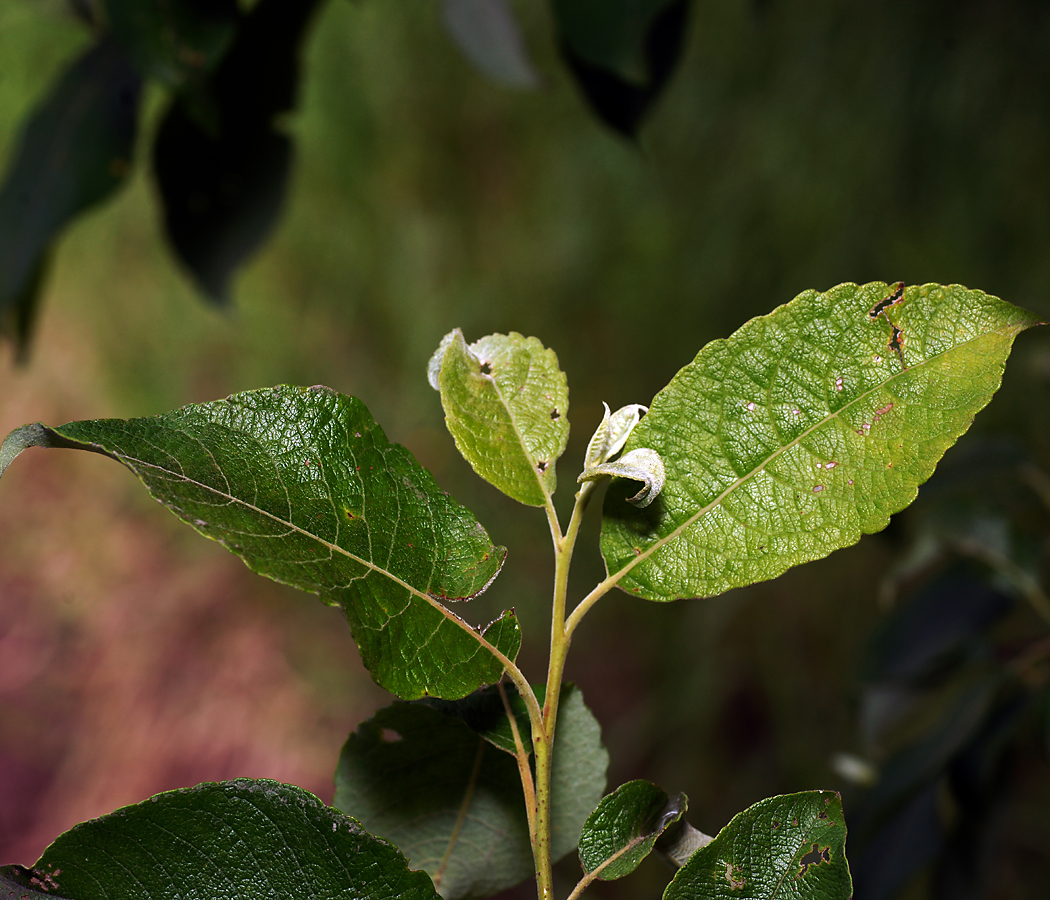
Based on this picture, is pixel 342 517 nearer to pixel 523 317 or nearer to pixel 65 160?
pixel 65 160

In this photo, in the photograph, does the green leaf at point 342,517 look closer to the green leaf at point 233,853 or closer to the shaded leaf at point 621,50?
the green leaf at point 233,853

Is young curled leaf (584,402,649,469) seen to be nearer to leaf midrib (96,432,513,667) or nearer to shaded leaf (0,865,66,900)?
leaf midrib (96,432,513,667)

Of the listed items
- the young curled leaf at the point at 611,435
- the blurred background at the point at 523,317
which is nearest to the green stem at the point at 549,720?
the young curled leaf at the point at 611,435

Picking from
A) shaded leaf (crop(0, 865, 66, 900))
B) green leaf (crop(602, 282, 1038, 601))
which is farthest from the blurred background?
shaded leaf (crop(0, 865, 66, 900))

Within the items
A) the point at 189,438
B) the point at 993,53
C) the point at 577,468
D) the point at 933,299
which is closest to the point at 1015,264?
the point at 993,53

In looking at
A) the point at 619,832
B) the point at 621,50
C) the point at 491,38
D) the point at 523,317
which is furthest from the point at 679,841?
the point at 523,317

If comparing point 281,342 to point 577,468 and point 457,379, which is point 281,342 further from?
point 457,379
